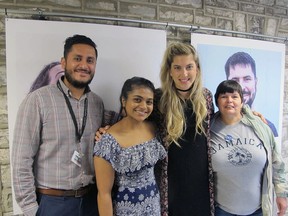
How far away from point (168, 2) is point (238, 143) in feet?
3.85

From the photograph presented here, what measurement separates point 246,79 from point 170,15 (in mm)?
906

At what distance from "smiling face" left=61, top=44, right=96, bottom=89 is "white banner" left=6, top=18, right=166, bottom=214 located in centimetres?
16

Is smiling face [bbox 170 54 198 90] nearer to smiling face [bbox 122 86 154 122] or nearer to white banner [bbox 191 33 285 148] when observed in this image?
smiling face [bbox 122 86 154 122]

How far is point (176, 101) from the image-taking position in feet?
4.86

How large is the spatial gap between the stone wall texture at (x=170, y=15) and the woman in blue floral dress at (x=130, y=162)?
0.68 metres

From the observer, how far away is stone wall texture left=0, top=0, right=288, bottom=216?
156cm

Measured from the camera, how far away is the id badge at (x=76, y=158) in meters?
1.41

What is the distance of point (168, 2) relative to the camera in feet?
6.31

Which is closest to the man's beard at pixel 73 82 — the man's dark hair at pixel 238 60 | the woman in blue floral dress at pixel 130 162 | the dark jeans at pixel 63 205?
the woman in blue floral dress at pixel 130 162

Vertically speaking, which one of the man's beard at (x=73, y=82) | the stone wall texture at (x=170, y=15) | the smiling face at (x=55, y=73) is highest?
the stone wall texture at (x=170, y=15)

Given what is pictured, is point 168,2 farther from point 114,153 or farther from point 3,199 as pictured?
point 3,199

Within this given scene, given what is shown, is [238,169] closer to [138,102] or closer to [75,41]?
[138,102]

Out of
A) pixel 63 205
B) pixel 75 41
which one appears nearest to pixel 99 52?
pixel 75 41

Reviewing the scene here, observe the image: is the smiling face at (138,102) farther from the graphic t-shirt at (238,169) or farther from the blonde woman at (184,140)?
the graphic t-shirt at (238,169)
